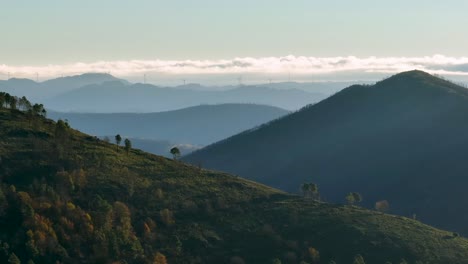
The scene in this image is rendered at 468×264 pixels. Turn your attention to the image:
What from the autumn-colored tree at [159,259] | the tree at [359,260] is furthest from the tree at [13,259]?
the tree at [359,260]

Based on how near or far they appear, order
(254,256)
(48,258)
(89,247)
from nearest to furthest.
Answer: (48,258) → (89,247) → (254,256)

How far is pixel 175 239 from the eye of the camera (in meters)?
197

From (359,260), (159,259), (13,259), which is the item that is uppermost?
(13,259)

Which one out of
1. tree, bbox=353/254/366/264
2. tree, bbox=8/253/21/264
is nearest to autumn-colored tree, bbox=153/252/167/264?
tree, bbox=8/253/21/264

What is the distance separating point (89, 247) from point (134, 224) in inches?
1023

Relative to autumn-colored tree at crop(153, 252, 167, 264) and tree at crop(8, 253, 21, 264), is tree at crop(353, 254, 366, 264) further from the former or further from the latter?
tree at crop(8, 253, 21, 264)

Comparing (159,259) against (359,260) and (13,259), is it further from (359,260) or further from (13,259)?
(359,260)

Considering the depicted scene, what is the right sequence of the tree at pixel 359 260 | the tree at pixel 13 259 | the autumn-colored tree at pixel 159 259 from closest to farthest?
1. the tree at pixel 13 259
2. the autumn-colored tree at pixel 159 259
3. the tree at pixel 359 260

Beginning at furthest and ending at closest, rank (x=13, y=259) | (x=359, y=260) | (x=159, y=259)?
(x=359, y=260)
(x=159, y=259)
(x=13, y=259)

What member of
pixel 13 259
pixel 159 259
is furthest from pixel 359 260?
pixel 13 259

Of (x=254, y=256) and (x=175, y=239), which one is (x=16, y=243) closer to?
(x=175, y=239)

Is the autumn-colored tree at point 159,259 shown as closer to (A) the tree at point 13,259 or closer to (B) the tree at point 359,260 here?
(A) the tree at point 13,259

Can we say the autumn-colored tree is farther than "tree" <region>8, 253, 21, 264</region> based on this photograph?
Yes

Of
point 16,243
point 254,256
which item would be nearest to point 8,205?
point 16,243
